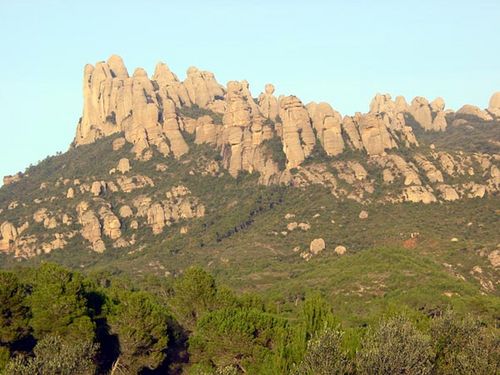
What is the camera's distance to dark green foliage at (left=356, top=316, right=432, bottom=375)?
201 ft

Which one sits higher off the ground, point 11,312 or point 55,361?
point 11,312

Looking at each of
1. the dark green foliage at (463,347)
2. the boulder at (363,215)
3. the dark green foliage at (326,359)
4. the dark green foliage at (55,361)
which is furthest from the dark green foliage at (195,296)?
the boulder at (363,215)

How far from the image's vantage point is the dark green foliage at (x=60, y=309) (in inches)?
2985

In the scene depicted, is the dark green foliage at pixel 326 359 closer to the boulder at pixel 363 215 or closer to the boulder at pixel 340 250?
the boulder at pixel 340 250

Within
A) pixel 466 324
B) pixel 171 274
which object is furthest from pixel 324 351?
pixel 171 274

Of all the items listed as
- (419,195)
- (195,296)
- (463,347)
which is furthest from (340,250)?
(463,347)

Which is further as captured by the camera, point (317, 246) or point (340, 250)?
point (317, 246)

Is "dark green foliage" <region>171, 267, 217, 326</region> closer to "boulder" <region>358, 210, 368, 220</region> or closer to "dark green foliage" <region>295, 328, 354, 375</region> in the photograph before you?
"dark green foliage" <region>295, 328, 354, 375</region>

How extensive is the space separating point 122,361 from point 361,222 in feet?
379

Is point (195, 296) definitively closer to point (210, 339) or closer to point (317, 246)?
point (210, 339)

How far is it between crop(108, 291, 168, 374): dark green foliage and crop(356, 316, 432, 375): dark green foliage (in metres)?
24.2

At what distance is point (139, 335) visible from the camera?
258 feet

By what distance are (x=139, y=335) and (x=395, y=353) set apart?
29.1 metres

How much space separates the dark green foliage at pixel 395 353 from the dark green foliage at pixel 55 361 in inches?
911
